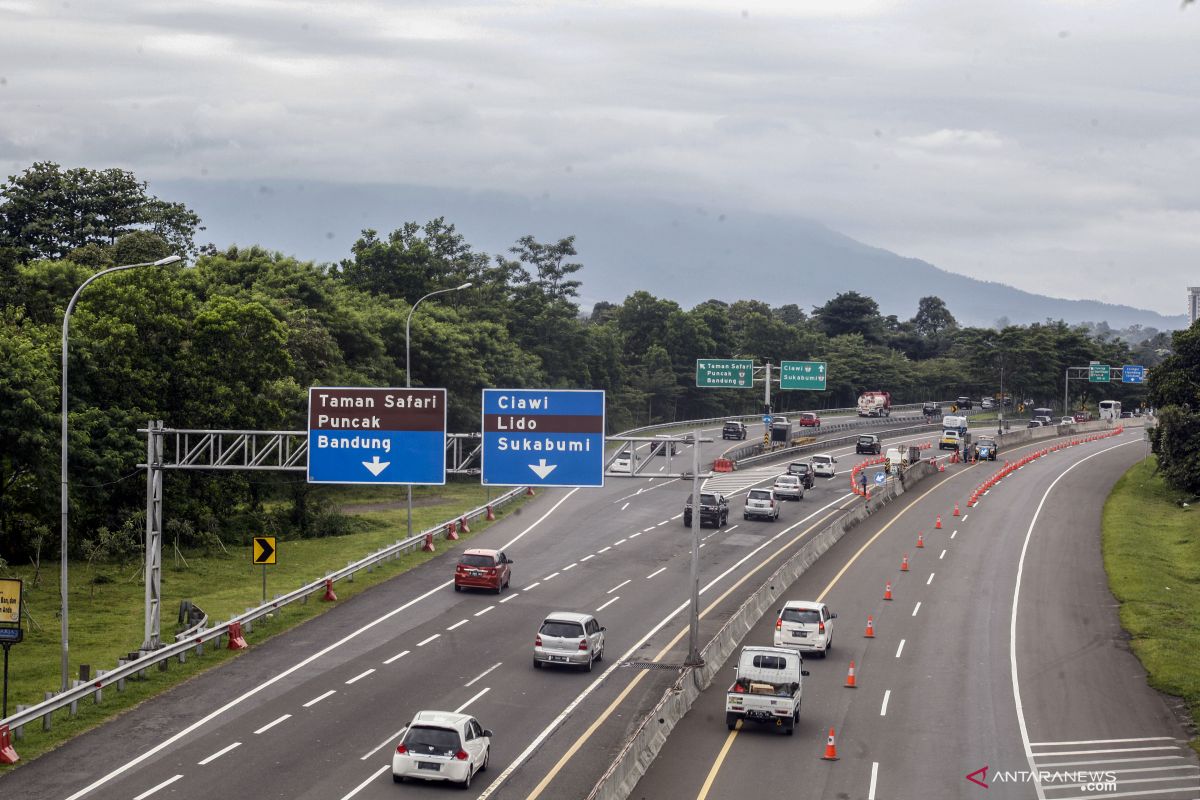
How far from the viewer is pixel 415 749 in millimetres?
28688

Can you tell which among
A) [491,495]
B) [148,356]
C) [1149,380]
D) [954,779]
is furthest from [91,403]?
[1149,380]

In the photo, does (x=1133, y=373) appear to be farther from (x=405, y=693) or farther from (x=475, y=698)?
(x=405, y=693)

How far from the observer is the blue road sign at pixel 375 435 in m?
39.7

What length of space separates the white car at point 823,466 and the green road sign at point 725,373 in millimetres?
8935

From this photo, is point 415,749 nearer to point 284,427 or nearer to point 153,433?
point 153,433

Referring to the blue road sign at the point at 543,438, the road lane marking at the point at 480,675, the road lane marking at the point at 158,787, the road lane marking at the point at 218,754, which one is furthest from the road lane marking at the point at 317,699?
the blue road sign at the point at 543,438

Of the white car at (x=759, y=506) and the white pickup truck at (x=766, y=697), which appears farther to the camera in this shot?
the white car at (x=759, y=506)

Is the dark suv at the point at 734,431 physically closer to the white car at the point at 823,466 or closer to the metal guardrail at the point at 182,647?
the white car at the point at 823,466

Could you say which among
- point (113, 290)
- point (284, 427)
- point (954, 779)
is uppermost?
point (113, 290)

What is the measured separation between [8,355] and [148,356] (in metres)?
10.2

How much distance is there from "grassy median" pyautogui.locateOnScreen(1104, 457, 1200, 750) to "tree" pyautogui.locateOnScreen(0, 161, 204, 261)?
218 feet

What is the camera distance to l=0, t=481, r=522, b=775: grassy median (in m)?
36.7

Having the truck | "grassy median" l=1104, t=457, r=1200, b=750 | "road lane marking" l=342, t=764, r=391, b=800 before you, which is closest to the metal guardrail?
"road lane marking" l=342, t=764, r=391, b=800

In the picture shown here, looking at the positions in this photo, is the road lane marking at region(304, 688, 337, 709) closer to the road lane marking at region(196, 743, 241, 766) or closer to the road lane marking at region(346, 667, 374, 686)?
the road lane marking at region(346, 667, 374, 686)
